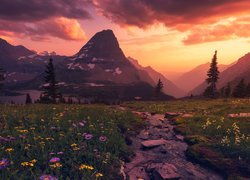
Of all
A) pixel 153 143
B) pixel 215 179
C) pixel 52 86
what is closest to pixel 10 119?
pixel 153 143

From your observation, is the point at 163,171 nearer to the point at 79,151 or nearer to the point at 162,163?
the point at 162,163

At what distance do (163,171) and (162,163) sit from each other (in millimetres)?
998

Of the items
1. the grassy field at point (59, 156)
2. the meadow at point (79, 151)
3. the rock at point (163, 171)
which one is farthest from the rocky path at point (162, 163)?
the grassy field at point (59, 156)

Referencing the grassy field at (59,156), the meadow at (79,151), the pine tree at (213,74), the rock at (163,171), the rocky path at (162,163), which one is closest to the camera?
the grassy field at (59,156)

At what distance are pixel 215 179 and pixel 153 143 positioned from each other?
168 inches

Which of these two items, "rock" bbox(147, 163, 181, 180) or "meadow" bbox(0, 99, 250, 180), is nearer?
"meadow" bbox(0, 99, 250, 180)

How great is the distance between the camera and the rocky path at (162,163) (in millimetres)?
9773

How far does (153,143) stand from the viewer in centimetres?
1367

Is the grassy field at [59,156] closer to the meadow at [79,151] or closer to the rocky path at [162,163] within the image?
the meadow at [79,151]

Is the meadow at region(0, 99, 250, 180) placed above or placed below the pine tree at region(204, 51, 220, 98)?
below

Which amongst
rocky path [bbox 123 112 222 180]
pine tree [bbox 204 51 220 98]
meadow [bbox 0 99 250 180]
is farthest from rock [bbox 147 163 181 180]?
pine tree [bbox 204 51 220 98]

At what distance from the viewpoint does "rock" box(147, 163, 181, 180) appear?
9.48 meters

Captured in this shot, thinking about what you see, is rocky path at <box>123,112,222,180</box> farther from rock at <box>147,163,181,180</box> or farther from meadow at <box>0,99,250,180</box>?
meadow at <box>0,99,250,180</box>

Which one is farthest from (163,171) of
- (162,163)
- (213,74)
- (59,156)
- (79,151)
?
(213,74)
